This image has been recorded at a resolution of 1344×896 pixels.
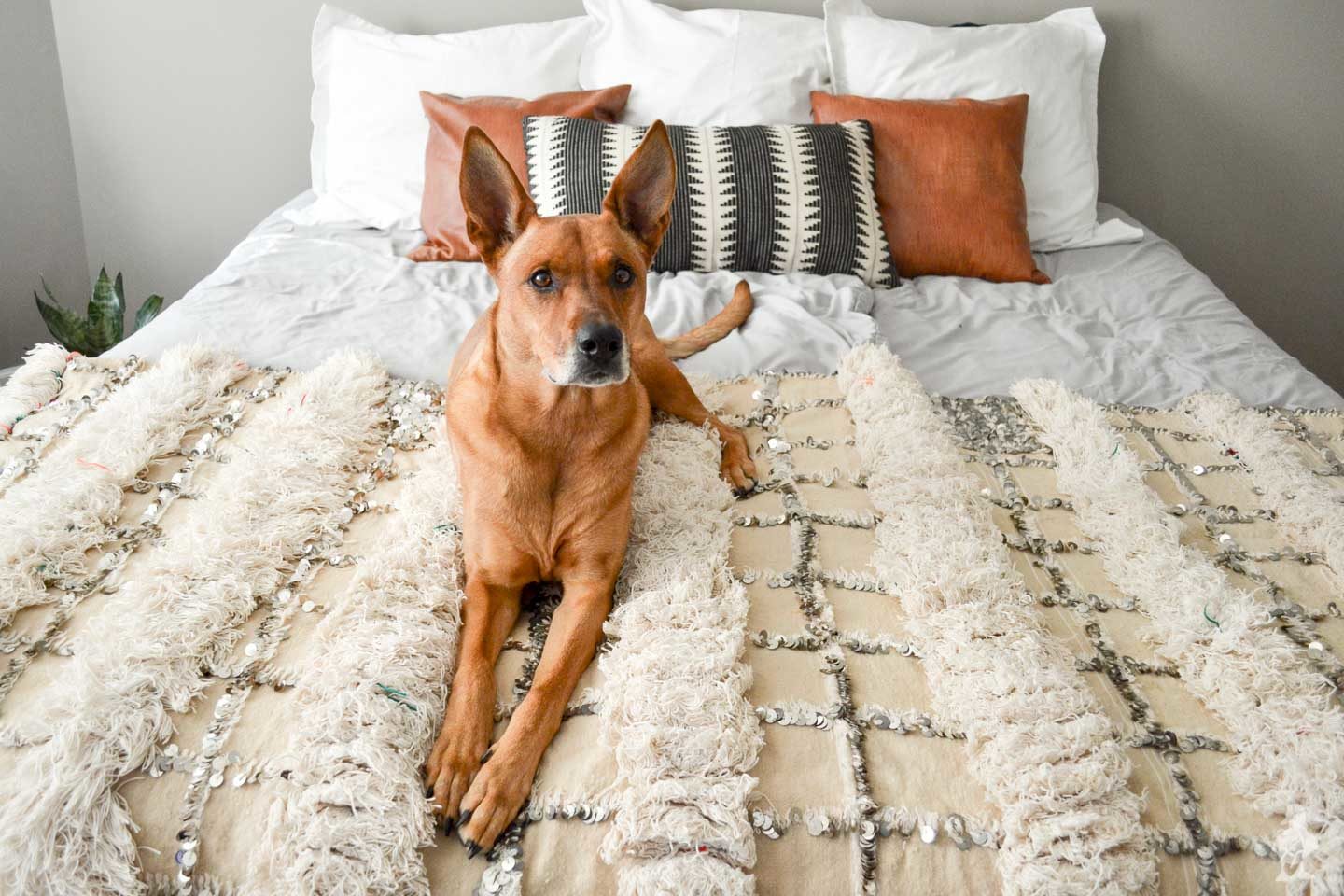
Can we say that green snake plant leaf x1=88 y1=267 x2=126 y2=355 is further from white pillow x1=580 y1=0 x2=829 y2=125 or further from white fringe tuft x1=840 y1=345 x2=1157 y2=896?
white fringe tuft x1=840 y1=345 x2=1157 y2=896

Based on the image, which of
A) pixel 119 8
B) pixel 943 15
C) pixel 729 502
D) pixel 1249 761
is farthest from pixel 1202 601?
pixel 119 8

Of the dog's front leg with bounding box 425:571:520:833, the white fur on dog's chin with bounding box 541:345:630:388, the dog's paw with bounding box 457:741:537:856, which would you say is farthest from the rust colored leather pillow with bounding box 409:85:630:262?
the dog's paw with bounding box 457:741:537:856

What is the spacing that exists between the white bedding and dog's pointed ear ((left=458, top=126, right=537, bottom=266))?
1.87ft

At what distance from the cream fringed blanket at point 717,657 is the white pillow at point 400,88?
1.09 meters

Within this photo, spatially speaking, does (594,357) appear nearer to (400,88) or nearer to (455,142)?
(455,142)

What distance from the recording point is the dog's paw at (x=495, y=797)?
94cm

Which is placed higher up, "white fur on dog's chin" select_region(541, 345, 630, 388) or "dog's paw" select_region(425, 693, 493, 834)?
"white fur on dog's chin" select_region(541, 345, 630, 388)

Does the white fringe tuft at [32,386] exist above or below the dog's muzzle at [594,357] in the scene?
below

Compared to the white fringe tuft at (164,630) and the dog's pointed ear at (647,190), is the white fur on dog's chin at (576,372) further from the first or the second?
the white fringe tuft at (164,630)

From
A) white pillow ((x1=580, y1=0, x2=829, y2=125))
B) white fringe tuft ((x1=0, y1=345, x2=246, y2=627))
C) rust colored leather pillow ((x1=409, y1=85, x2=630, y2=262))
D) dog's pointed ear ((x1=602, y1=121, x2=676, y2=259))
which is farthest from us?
white pillow ((x1=580, y1=0, x2=829, y2=125))

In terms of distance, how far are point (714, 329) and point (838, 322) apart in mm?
328

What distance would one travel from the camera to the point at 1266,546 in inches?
57.6

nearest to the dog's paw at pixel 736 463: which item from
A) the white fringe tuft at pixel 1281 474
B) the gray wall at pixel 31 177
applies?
the white fringe tuft at pixel 1281 474

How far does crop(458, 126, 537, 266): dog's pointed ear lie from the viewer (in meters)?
1.34
